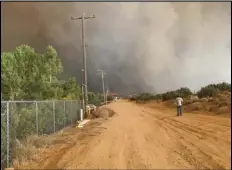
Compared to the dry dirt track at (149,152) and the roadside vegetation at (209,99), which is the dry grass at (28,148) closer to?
the dry dirt track at (149,152)

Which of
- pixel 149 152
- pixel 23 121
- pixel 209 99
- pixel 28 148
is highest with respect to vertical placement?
pixel 209 99

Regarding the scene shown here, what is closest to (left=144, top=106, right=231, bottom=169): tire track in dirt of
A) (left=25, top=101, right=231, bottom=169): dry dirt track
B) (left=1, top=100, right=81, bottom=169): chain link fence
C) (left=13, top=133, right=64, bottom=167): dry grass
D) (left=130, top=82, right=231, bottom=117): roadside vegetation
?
(left=25, top=101, right=231, bottom=169): dry dirt track

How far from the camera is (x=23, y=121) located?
16641mm

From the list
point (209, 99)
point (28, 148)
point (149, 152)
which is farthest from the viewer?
point (209, 99)

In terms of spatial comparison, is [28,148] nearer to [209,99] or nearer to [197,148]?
[197,148]

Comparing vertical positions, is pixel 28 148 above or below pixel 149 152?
above

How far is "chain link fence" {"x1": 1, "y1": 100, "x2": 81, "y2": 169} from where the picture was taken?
40.2 ft

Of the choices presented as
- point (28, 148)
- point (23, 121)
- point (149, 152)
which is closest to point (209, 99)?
point (23, 121)

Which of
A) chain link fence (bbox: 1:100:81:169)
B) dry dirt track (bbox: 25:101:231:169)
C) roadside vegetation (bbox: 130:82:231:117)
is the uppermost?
roadside vegetation (bbox: 130:82:231:117)

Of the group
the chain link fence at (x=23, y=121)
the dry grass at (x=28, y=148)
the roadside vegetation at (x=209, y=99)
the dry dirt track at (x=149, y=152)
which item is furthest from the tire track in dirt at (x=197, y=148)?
the roadside vegetation at (x=209, y=99)

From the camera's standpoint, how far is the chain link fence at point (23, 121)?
12.2m

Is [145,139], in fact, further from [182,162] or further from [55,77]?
[55,77]

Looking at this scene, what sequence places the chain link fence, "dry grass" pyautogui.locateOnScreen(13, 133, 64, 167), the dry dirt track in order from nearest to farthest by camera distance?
the dry dirt track, the chain link fence, "dry grass" pyautogui.locateOnScreen(13, 133, 64, 167)

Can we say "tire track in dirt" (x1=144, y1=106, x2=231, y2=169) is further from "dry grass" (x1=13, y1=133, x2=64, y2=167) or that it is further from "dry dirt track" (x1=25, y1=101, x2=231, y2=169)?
"dry grass" (x1=13, y1=133, x2=64, y2=167)
